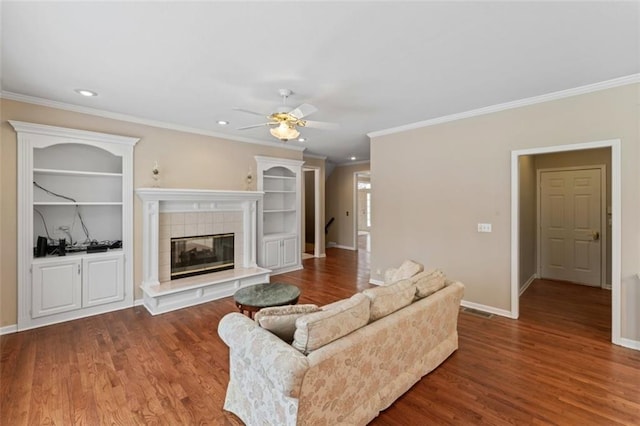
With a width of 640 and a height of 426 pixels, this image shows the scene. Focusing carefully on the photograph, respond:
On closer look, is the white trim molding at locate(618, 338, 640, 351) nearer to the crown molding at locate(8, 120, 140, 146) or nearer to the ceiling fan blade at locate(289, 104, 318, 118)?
the ceiling fan blade at locate(289, 104, 318, 118)

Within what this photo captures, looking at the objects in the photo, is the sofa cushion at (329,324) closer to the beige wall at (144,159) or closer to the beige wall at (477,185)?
the beige wall at (477,185)

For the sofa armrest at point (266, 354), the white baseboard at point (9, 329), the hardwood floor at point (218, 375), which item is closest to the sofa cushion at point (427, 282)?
the hardwood floor at point (218, 375)

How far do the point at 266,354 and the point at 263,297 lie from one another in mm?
1429

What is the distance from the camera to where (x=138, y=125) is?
13.8 ft

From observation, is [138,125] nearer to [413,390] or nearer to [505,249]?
[413,390]

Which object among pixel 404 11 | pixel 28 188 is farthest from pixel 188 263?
pixel 404 11

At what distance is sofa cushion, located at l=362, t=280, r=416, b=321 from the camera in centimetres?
212

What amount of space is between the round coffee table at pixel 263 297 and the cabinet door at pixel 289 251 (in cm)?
280

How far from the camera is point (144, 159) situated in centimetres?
425

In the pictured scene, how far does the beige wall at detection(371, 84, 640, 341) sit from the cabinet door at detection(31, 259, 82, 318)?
4280 millimetres

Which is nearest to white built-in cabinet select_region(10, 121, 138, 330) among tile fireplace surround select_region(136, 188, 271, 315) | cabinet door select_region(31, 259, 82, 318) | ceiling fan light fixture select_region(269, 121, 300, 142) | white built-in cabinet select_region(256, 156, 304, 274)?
cabinet door select_region(31, 259, 82, 318)

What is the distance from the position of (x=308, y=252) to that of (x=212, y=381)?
20.1ft

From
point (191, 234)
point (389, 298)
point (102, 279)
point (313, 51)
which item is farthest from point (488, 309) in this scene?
point (102, 279)

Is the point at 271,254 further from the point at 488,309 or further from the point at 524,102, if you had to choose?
the point at 524,102
